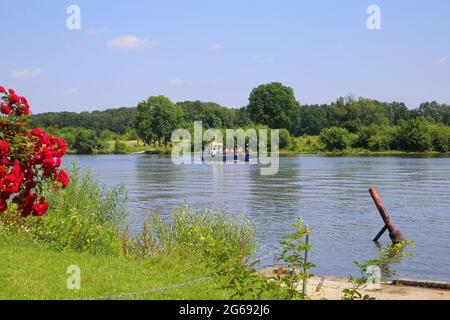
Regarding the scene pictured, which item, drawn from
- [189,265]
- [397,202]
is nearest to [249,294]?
[189,265]

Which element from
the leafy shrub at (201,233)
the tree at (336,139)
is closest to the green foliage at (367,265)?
the leafy shrub at (201,233)

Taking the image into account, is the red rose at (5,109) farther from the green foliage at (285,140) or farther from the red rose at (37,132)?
the green foliage at (285,140)

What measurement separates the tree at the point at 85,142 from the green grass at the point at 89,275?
153 m

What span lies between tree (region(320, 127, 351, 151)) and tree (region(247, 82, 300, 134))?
17.2 meters

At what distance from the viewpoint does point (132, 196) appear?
40938 millimetres

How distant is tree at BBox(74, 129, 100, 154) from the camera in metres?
164

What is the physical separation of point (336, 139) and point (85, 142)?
72868 mm

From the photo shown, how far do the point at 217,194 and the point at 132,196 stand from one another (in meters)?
6.53

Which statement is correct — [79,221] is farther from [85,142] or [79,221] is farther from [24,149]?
[85,142]

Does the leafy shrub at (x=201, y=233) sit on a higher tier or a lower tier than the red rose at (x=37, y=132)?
lower

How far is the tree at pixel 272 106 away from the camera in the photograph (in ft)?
507

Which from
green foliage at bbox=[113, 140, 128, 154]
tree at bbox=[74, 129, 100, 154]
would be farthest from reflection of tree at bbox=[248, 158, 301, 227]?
tree at bbox=[74, 129, 100, 154]

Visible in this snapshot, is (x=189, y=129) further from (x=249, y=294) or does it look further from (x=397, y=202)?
(x=249, y=294)

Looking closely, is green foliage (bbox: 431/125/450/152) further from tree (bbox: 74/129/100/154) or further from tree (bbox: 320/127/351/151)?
tree (bbox: 74/129/100/154)
